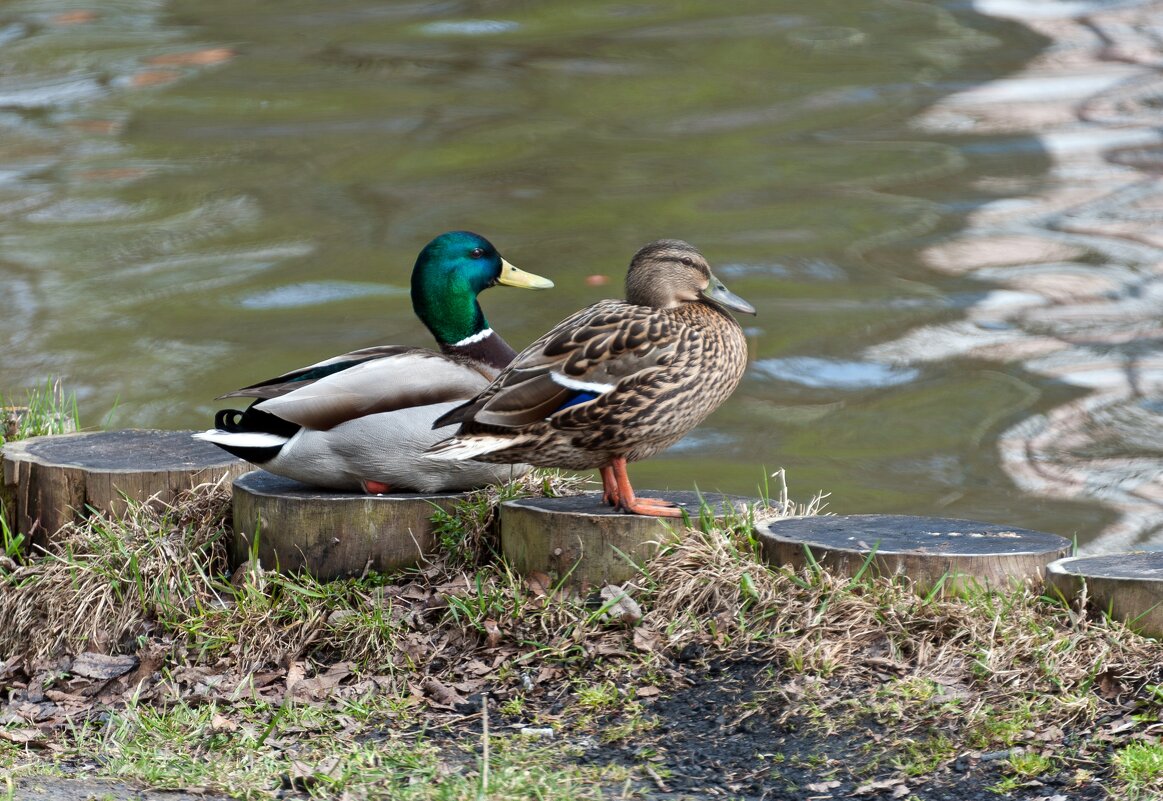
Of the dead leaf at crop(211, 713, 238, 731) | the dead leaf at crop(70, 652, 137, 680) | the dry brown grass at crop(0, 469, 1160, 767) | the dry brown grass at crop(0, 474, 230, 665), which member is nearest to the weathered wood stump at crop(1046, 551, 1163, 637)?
the dry brown grass at crop(0, 469, 1160, 767)

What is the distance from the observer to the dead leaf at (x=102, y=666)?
480 cm

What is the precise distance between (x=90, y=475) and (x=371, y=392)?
3.58ft

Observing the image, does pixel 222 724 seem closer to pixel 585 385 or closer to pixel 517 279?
pixel 585 385

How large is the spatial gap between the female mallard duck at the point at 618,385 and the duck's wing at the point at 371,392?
1.12ft

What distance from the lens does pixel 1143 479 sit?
31.5ft

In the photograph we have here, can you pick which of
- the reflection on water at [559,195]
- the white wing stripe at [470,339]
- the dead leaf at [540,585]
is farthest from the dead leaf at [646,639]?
the reflection on water at [559,195]

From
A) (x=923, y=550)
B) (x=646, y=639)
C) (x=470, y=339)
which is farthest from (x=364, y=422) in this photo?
(x=923, y=550)

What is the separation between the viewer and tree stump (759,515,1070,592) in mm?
4355

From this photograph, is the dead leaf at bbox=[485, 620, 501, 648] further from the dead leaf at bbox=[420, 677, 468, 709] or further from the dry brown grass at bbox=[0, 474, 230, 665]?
the dry brown grass at bbox=[0, 474, 230, 665]

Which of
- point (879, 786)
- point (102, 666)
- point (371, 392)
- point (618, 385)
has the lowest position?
point (102, 666)

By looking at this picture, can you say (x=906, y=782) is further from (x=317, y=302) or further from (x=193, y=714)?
(x=317, y=302)

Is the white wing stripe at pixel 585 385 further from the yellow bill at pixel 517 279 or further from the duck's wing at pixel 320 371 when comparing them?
the yellow bill at pixel 517 279

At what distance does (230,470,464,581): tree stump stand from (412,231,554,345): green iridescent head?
1.89 feet

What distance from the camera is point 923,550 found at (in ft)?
14.5
